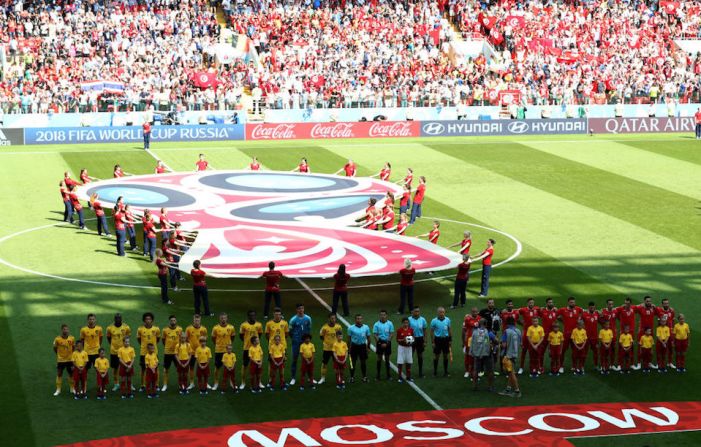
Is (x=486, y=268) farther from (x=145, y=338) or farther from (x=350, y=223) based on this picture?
(x=145, y=338)

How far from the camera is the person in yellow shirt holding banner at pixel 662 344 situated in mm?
22141

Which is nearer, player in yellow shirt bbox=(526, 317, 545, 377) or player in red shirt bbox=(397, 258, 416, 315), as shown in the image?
player in yellow shirt bbox=(526, 317, 545, 377)

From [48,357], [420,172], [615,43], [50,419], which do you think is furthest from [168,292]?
[615,43]

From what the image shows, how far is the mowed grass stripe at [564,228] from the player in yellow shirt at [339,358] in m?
10.1

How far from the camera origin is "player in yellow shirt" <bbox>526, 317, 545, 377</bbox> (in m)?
21.9

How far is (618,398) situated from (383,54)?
4716 cm

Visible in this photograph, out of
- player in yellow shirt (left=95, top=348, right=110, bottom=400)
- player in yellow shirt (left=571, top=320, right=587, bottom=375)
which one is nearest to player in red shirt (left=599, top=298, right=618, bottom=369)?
player in yellow shirt (left=571, top=320, right=587, bottom=375)

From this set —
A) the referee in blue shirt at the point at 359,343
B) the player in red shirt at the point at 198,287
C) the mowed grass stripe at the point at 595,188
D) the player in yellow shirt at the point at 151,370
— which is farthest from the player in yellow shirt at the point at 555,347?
the mowed grass stripe at the point at 595,188

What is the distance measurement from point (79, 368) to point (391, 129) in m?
39.7

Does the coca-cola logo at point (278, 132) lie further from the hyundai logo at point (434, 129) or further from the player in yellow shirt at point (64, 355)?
the player in yellow shirt at point (64, 355)

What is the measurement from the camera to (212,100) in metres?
58.1

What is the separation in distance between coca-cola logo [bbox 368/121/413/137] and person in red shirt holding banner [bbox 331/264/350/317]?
33002mm

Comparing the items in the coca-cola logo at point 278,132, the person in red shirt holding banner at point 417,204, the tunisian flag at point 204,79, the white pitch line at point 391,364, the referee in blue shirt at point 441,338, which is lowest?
the white pitch line at point 391,364

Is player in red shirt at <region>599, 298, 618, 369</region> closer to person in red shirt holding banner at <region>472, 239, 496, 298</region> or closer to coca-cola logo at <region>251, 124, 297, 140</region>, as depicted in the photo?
person in red shirt holding banner at <region>472, 239, 496, 298</region>
